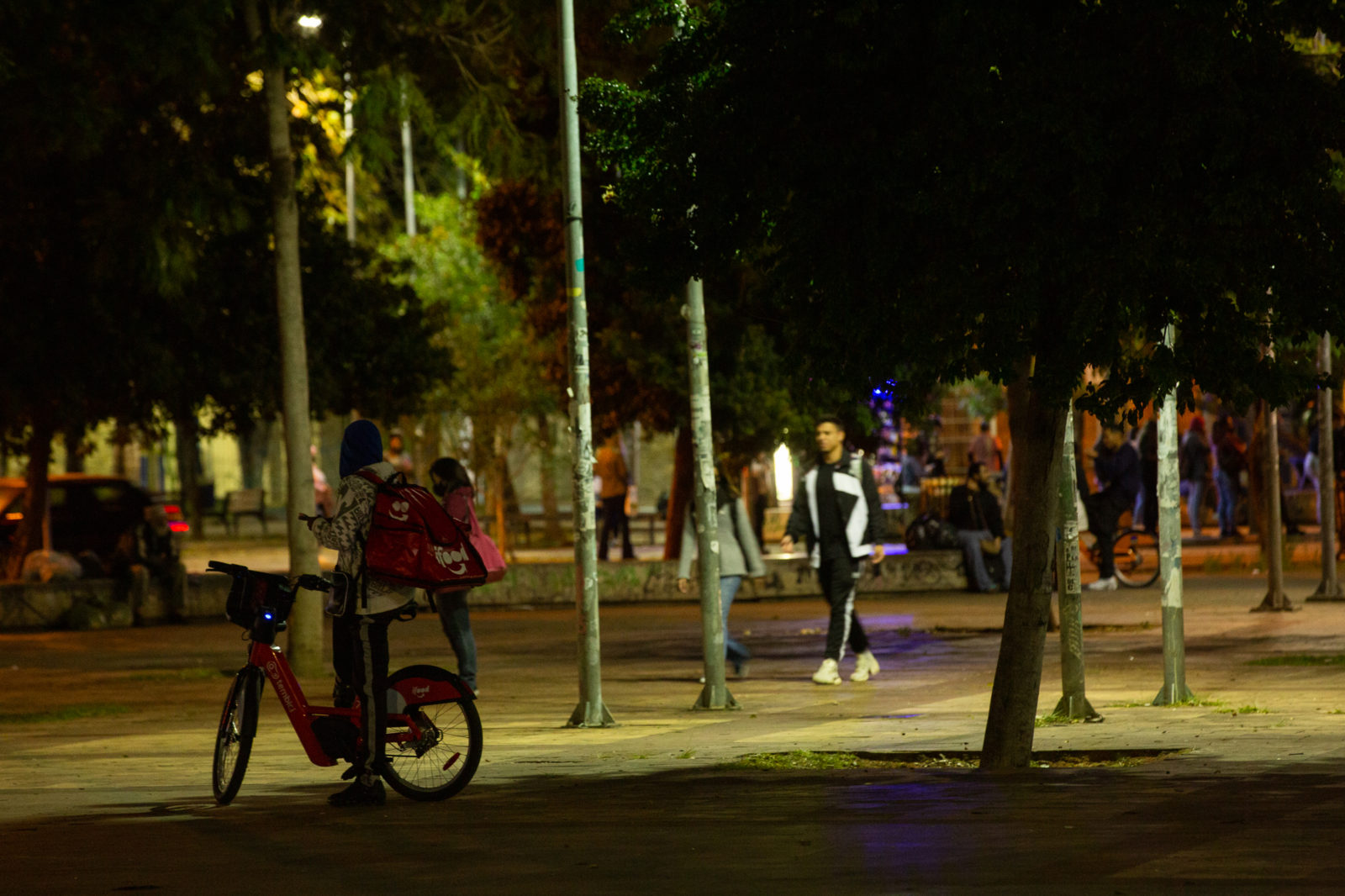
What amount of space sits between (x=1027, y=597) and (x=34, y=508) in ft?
64.0

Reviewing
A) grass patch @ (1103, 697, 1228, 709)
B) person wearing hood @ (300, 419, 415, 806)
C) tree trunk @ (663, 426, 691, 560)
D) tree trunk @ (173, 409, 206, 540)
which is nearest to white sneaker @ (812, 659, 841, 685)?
grass patch @ (1103, 697, 1228, 709)

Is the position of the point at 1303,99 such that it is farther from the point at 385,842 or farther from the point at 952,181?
the point at 385,842

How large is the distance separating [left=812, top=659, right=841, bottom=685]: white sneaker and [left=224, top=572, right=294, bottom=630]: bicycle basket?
621cm

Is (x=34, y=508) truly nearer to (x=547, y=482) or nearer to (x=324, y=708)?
(x=547, y=482)

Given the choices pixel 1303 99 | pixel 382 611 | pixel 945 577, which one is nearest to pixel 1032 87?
pixel 1303 99

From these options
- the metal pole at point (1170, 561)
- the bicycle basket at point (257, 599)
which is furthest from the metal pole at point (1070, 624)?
the bicycle basket at point (257, 599)

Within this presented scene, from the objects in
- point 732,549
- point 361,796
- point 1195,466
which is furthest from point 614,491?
point 361,796

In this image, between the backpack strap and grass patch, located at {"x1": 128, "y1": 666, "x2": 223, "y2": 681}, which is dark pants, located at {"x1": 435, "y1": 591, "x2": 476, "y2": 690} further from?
the backpack strap

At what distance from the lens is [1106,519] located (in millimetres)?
22031

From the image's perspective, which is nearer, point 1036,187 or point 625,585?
point 1036,187

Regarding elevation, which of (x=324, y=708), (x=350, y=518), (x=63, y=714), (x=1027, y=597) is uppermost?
(x=350, y=518)

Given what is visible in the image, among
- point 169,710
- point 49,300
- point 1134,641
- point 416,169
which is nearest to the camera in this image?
point 169,710

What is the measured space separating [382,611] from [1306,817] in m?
4.17

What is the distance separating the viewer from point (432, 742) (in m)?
9.09
